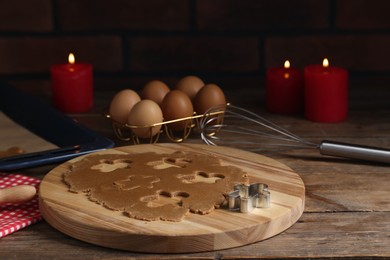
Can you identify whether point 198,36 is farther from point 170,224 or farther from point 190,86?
point 170,224

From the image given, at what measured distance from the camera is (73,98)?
1376 millimetres

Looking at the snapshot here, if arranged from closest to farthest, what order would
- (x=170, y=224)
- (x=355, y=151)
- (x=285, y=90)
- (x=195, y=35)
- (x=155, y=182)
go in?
(x=170, y=224)
(x=155, y=182)
(x=355, y=151)
(x=285, y=90)
(x=195, y=35)

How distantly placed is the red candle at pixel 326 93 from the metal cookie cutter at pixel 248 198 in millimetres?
433

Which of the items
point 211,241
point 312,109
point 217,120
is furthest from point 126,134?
point 211,241

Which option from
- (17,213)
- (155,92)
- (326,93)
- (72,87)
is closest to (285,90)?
(326,93)

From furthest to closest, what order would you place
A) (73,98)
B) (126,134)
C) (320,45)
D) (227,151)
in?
(320,45) → (73,98) → (126,134) → (227,151)

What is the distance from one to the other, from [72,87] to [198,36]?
12.0 inches

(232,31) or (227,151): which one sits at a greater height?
(232,31)

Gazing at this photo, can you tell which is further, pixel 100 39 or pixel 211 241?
pixel 100 39

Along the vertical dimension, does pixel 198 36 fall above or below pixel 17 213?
above

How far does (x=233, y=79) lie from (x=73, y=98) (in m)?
0.35

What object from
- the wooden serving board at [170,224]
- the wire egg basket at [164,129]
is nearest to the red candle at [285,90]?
the wire egg basket at [164,129]

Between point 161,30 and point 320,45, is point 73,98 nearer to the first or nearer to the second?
point 161,30

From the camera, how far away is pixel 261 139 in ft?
4.02
